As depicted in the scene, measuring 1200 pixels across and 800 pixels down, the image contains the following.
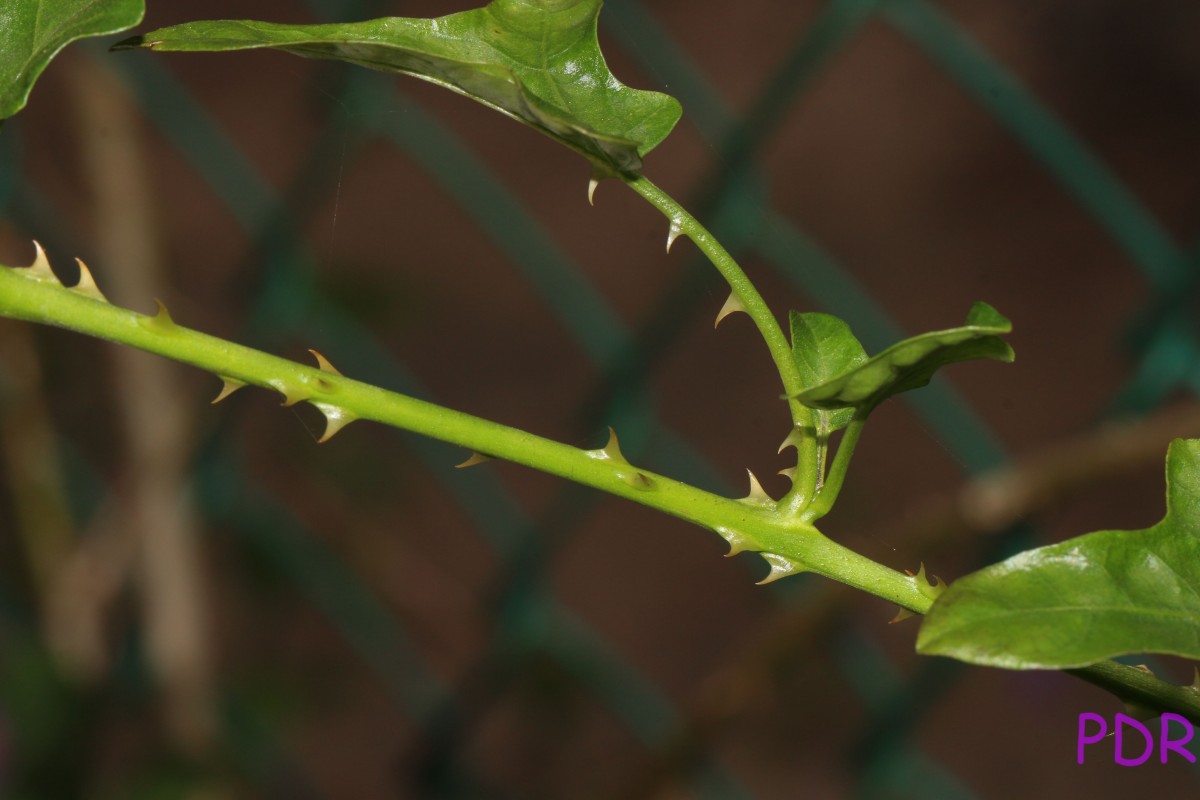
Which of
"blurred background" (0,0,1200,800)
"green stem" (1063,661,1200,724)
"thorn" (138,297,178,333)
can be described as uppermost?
"green stem" (1063,661,1200,724)

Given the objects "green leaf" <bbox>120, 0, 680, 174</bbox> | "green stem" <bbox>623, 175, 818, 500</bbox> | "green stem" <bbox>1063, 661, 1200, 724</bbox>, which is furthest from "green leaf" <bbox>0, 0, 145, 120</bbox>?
"green stem" <bbox>1063, 661, 1200, 724</bbox>

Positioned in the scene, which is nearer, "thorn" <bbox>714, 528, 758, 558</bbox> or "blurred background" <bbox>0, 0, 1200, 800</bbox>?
"thorn" <bbox>714, 528, 758, 558</bbox>

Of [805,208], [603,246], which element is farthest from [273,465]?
[805,208]

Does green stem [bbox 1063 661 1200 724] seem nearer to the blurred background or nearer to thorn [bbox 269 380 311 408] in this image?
thorn [bbox 269 380 311 408]

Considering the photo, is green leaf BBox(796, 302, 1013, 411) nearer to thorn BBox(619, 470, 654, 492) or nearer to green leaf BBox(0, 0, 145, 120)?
thorn BBox(619, 470, 654, 492)

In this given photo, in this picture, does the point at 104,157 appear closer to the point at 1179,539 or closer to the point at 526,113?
the point at 526,113

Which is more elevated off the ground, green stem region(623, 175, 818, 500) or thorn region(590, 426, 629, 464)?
green stem region(623, 175, 818, 500)
